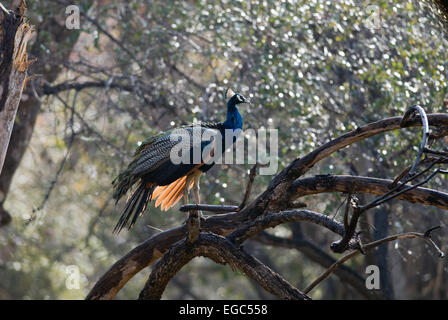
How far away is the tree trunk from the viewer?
480 cm

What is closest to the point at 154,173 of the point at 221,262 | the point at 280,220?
the point at 221,262

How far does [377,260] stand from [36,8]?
525cm

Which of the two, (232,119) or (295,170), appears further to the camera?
(232,119)

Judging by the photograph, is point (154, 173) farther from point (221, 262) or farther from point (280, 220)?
point (280, 220)

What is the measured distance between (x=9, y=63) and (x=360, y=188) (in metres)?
2.70

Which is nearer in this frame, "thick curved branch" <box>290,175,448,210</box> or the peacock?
"thick curved branch" <box>290,175,448,210</box>

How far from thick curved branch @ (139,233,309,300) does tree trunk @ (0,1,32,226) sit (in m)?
1.44

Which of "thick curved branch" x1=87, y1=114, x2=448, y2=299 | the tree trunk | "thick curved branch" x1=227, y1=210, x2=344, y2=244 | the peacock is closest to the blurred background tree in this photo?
the peacock

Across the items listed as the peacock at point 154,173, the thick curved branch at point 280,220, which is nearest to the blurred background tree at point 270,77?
the peacock at point 154,173

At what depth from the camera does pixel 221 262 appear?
4445 millimetres

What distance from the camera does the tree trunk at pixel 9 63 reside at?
480 centimetres

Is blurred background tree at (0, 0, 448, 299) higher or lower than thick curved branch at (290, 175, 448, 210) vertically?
higher

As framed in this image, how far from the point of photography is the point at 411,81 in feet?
24.0

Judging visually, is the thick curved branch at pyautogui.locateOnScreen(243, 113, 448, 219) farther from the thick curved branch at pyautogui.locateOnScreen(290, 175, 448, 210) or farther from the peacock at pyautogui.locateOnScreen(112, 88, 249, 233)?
the peacock at pyautogui.locateOnScreen(112, 88, 249, 233)
